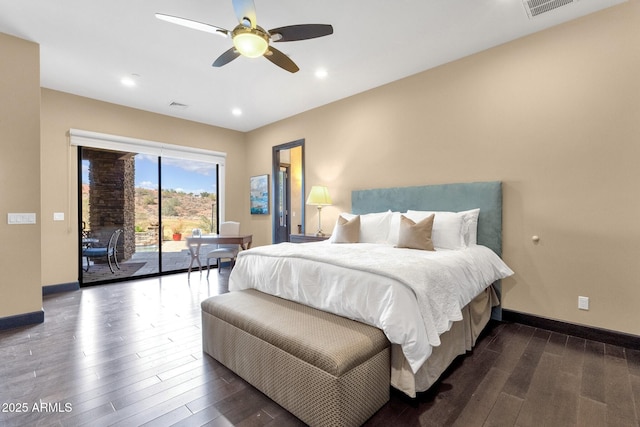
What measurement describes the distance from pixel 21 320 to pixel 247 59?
3.68 metres

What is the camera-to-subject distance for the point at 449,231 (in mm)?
2924

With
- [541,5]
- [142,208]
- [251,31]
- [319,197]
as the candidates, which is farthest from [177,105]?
[541,5]

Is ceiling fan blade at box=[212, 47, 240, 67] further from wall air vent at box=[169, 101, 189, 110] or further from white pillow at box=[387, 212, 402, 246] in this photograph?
wall air vent at box=[169, 101, 189, 110]

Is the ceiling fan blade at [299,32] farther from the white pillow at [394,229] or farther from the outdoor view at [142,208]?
the outdoor view at [142,208]

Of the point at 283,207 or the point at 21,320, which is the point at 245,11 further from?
the point at 283,207

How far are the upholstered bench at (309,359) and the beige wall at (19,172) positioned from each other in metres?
2.50

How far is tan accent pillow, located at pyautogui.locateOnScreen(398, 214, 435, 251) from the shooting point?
110 inches

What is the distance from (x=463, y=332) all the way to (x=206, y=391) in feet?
6.42

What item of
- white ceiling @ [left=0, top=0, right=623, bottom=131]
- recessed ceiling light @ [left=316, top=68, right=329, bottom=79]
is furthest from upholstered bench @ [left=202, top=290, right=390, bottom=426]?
recessed ceiling light @ [left=316, top=68, right=329, bottom=79]

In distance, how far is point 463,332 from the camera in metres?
2.30

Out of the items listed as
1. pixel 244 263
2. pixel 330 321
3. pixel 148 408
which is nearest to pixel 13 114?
pixel 244 263

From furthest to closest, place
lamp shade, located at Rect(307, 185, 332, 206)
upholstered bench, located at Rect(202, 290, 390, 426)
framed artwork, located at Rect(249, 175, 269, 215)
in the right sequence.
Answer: framed artwork, located at Rect(249, 175, 269, 215), lamp shade, located at Rect(307, 185, 332, 206), upholstered bench, located at Rect(202, 290, 390, 426)

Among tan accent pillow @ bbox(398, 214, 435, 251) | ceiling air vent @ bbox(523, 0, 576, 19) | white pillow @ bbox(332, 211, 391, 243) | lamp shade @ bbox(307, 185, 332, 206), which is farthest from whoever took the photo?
lamp shade @ bbox(307, 185, 332, 206)

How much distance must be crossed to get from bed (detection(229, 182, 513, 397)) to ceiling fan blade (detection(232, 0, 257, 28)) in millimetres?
1813
